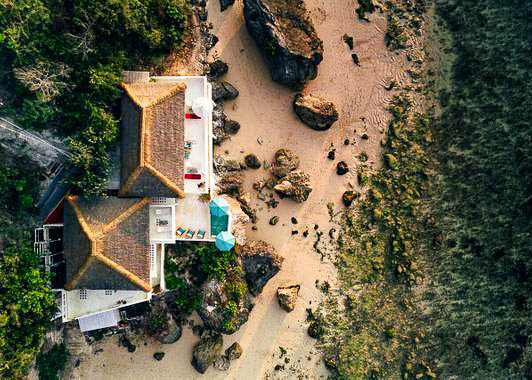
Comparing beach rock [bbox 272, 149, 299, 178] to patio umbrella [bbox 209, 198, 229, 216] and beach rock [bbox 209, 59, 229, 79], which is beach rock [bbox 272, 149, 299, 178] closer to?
patio umbrella [bbox 209, 198, 229, 216]

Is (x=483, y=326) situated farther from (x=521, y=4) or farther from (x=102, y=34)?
(x=102, y=34)

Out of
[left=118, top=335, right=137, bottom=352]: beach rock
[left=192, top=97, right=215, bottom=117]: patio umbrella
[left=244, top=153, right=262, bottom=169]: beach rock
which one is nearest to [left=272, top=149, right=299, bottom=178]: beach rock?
[left=244, top=153, right=262, bottom=169]: beach rock

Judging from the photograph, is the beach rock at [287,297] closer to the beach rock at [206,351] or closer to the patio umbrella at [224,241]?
the beach rock at [206,351]

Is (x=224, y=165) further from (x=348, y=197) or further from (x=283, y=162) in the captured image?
(x=348, y=197)

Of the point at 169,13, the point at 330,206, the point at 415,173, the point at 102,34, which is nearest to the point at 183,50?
the point at 169,13

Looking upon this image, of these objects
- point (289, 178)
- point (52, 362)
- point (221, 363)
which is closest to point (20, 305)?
point (52, 362)

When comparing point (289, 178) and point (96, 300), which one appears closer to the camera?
point (96, 300)
